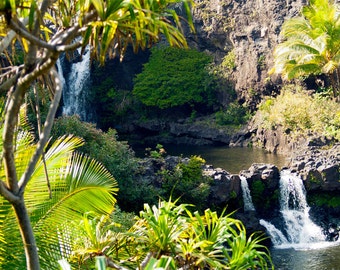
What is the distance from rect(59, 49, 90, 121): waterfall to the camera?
3297 cm

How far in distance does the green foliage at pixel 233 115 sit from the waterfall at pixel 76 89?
27.2ft

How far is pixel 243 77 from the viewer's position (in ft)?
106

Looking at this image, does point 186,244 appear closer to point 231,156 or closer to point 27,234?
point 27,234

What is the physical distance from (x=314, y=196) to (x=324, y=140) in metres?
4.74

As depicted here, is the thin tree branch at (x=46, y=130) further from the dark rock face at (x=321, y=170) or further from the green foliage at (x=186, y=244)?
the dark rock face at (x=321, y=170)

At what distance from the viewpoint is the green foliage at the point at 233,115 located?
103 feet

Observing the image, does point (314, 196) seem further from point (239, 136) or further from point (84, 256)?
point (84, 256)

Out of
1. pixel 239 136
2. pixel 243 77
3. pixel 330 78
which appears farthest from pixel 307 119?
pixel 243 77

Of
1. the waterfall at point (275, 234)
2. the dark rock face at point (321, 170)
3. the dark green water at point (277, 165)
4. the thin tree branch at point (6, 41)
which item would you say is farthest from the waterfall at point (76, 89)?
the thin tree branch at point (6, 41)

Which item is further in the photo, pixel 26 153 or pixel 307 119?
pixel 307 119

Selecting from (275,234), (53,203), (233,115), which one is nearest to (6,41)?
(53,203)

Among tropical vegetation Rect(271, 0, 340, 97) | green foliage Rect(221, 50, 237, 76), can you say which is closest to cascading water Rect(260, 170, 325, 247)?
tropical vegetation Rect(271, 0, 340, 97)

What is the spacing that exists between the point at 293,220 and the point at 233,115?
15.1m

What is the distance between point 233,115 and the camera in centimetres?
3188
